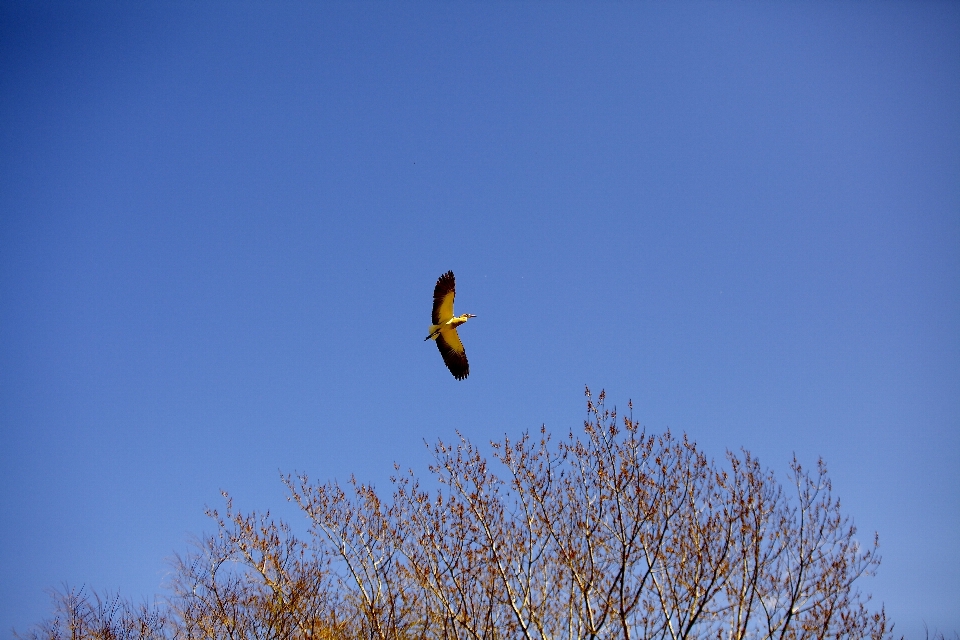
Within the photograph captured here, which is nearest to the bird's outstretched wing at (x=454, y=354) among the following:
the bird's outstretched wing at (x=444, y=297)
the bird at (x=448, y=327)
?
the bird at (x=448, y=327)

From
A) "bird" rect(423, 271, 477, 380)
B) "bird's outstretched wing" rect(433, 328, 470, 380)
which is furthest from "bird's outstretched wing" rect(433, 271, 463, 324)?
"bird's outstretched wing" rect(433, 328, 470, 380)

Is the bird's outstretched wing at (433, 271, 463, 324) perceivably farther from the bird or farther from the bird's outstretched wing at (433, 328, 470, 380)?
the bird's outstretched wing at (433, 328, 470, 380)

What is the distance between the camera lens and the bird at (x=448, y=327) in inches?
493

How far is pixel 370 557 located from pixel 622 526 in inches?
171

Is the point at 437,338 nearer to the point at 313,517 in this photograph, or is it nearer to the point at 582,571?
the point at 313,517

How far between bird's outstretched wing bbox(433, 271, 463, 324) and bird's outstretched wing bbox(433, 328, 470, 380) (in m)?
0.42

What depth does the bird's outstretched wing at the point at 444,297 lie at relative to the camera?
12516 mm

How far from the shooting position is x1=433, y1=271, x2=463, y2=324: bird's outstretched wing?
41.1 ft

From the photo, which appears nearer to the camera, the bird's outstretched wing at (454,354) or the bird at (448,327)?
the bird at (448,327)

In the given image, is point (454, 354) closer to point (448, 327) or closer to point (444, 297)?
point (448, 327)

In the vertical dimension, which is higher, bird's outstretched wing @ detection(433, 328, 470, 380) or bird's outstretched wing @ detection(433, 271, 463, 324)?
bird's outstretched wing @ detection(433, 271, 463, 324)

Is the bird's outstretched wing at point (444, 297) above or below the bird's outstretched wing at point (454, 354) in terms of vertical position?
above

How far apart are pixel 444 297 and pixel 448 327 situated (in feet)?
2.07

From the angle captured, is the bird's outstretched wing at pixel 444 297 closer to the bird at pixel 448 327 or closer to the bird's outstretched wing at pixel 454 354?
the bird at pixel 448 327
